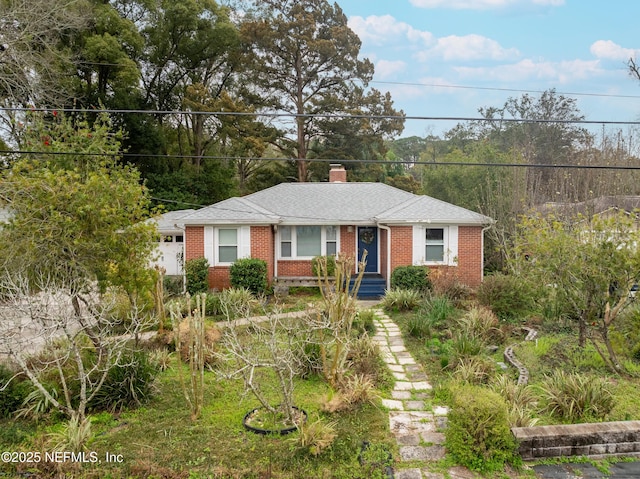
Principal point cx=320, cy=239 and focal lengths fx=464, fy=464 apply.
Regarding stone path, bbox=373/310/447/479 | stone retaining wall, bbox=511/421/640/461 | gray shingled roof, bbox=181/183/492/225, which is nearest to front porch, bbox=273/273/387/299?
Result: gray shingled roof, bbox=181/183/492/225

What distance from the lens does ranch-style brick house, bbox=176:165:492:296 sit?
15.2 meters

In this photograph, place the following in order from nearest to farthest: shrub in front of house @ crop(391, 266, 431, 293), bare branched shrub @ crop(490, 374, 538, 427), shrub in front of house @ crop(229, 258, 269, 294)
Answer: bare branched shrub @ crop(490, 374, 538, 427) < shrub in front of house @ crop(391, 266, 431, 293) < shrub in front of house @ crop(229, 258, 269, 294)

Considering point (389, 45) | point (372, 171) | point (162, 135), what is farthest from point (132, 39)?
point (372, 171)

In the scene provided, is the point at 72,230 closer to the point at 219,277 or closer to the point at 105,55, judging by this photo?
the point at 219,277

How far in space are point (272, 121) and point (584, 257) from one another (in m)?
22.0

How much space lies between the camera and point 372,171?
2847cm

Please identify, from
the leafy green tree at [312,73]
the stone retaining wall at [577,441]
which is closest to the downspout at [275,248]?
the leafy green tree at [312,73]

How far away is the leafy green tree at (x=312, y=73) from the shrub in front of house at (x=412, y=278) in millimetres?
13866

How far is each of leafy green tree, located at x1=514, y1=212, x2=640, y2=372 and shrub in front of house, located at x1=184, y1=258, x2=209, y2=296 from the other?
9842 mm

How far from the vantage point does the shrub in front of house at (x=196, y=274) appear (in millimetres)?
14469

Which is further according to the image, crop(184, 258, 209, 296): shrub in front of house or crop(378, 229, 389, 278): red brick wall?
crop(378, 229, 389, 278): red brick wall

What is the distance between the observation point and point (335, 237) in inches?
669

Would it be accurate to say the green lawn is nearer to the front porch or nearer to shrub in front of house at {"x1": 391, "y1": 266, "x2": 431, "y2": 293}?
shrub in front of house at {"x1": 391, "y1": 266, "x2": 431, "y2": 293}

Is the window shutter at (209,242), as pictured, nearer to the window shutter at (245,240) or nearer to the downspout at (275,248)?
the window shutter at (245,240)
